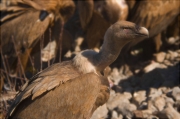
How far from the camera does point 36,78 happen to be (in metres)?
4.19

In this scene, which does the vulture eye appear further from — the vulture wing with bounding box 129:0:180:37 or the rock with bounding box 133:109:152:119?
the vulture wing with bounding box 129:0:180:37

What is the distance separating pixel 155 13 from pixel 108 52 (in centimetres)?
311

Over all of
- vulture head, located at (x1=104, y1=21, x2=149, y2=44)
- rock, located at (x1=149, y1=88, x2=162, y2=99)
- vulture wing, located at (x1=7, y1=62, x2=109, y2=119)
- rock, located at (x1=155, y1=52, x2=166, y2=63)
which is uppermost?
vulture head, located at (x1=104, y1=21, x2=149, y2=44)

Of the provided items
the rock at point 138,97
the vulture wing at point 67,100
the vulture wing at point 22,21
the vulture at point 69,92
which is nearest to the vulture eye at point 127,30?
the vulture at point 69,92

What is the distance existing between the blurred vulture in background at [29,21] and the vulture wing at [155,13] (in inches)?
41.5

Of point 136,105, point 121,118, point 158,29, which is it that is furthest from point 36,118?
point 158,29

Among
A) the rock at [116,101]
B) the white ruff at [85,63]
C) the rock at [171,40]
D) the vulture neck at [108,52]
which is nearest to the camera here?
the vulture neck at [108,52]

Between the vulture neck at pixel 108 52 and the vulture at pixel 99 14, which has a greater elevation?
the vulture neck at pixel 108 52

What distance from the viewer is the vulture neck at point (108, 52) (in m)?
3.91

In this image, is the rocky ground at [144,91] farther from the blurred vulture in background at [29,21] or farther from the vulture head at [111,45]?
the vulture head at [111,45]

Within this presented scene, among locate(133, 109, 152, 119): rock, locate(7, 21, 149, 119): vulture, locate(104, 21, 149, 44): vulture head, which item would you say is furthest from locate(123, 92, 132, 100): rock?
locate(104, 21, 149, 44): vulture head

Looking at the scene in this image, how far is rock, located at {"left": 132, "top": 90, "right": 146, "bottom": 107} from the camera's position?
19.5 feet

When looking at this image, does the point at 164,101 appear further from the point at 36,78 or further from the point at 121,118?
the point at 36,78

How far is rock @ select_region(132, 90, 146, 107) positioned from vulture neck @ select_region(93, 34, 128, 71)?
1.91 metres
